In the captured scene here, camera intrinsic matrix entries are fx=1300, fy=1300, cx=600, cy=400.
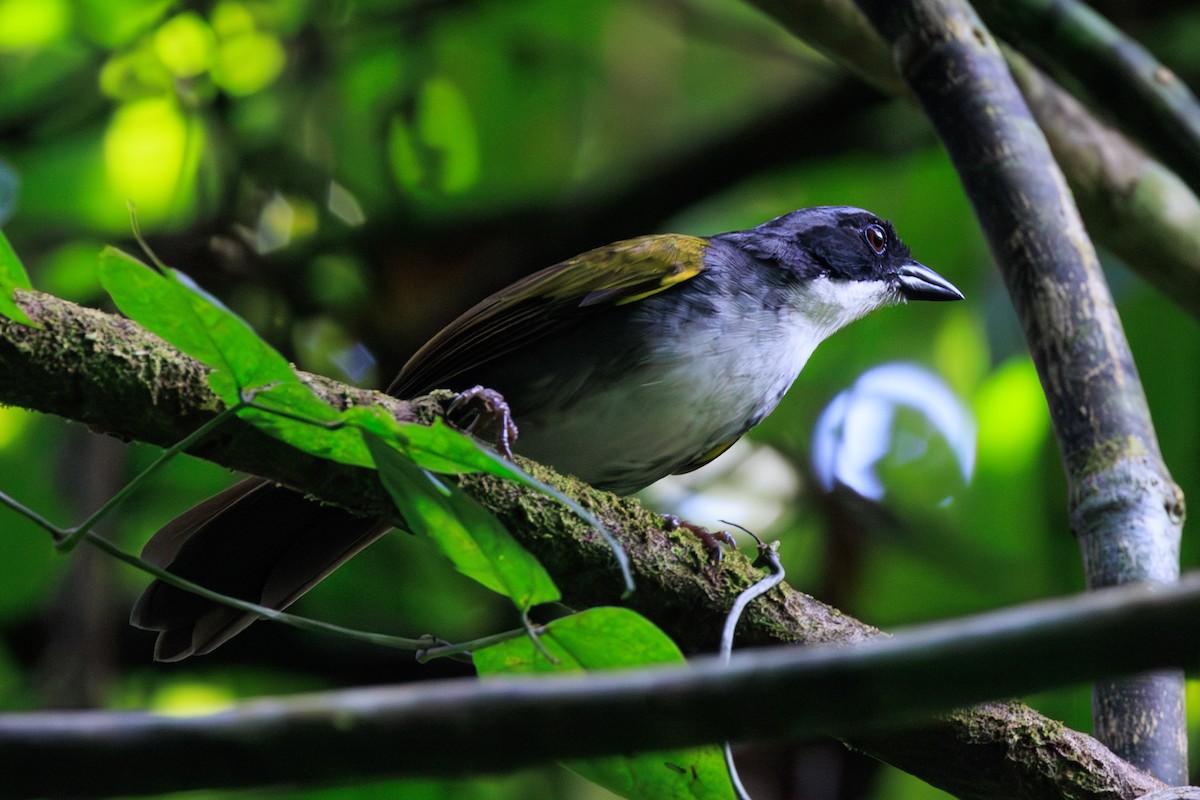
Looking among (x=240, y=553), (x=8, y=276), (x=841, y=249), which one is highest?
(x=841, y=249)

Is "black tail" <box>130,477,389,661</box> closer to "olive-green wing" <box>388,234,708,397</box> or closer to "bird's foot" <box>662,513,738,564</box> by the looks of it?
"olive-green wing" <box>388,234,708,397</box>

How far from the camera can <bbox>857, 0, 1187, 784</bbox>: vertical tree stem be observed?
2.56m

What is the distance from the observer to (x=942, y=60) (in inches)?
131

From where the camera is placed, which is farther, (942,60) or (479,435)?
(942,60)

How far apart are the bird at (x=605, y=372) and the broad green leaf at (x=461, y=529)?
59.4 inches

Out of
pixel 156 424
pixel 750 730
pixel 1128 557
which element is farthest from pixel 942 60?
pixel 750 730

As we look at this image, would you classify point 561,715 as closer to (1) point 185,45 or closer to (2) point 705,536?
(2) point 705,536

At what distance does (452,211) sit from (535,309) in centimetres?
178

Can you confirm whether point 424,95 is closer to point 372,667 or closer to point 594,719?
point 372,667

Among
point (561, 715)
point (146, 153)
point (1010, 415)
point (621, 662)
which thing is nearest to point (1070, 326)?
point (621, 662)

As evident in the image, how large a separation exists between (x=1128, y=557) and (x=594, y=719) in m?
2.06

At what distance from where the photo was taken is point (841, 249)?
4098mm

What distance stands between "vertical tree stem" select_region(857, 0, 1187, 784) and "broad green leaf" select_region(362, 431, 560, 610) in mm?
1413

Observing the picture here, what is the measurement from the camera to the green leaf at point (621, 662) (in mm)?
1515
